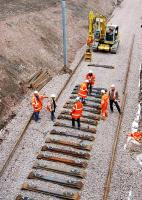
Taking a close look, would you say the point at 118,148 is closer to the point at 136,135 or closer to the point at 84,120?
the point at 136,135

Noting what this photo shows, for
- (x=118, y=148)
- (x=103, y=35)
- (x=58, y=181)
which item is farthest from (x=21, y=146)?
(x=103, y=35)

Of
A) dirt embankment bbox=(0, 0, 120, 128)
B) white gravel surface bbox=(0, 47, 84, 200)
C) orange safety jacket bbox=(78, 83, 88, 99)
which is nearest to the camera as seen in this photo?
white gravel surface bbox=(0, 47, 84, 200)

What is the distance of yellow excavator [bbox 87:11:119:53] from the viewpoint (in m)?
29.2

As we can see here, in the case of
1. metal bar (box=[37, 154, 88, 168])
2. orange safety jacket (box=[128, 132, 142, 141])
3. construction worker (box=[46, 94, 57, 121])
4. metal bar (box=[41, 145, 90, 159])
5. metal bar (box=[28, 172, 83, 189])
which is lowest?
metal bar (box=[28, 172, 83, 189])

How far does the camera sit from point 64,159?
1689 centimetres

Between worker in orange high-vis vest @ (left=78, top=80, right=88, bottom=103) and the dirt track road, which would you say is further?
worker in orange high-vis vest @ (left=78, top=80, right=88, bottom=103)

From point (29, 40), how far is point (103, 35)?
598 cm

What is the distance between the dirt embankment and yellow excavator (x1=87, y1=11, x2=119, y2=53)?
2042 mm

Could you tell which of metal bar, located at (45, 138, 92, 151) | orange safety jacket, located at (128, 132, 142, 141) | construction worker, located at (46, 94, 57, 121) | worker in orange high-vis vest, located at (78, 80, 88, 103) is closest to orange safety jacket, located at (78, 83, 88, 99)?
worker in orange high-vis vest, located at (78, 80, 88, 103)

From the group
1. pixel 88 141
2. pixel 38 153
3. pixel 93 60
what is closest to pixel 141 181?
pixel 88 141

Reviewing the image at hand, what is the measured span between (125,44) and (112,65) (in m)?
5.34

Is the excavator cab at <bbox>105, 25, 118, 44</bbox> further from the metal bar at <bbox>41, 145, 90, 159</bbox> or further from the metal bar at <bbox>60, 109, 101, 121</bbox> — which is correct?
the metal bar at <bbox>41, 145, 90, 159</bbox>

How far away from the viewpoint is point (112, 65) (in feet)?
90.8

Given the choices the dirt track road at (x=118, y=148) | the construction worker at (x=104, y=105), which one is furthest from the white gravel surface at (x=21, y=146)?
the dirt track road at (x=118, y=148)
